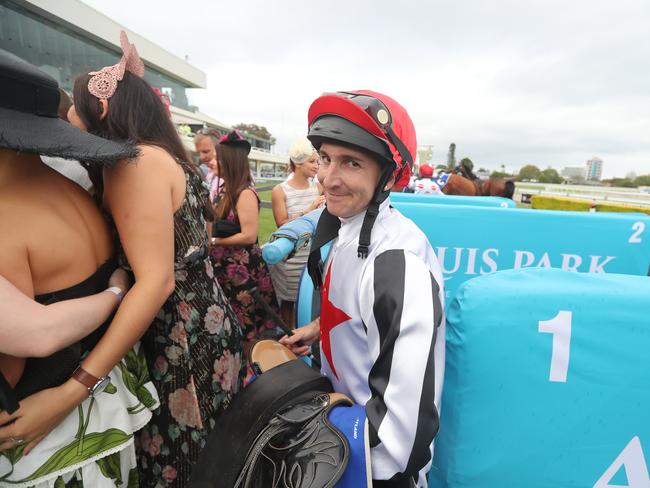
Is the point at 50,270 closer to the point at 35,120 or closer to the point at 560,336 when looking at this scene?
the point at 35,120

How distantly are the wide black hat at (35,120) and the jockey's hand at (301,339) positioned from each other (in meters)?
0.88

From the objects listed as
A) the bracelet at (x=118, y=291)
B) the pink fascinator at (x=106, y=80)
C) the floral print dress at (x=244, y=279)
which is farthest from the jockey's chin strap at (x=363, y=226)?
the floral print dress at (x=244, y=279)

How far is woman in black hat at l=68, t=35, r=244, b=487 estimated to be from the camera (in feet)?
3.29

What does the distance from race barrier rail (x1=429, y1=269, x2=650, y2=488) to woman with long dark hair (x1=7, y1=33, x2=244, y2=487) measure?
0.81m

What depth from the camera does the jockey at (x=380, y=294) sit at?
0.81 m

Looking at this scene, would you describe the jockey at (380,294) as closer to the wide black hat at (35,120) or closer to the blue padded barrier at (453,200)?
the wide black hat at (35,120)

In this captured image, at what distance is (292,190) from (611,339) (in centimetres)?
273

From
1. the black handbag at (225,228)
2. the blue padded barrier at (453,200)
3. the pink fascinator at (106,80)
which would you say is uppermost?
the pink fascinator at (106,80)

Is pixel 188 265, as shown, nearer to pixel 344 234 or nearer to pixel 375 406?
pixel 344 234

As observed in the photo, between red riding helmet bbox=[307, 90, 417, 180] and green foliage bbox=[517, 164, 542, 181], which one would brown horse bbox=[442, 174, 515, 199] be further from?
green foliage bbox=[517, 164, 542, 181]

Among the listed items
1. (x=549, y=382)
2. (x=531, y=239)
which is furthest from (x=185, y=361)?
(x=531, y=239)

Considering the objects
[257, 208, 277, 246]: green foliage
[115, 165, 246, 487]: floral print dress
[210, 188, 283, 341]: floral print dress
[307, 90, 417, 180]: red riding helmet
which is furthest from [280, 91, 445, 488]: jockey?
[257, 208, 277, 246]: green foliage

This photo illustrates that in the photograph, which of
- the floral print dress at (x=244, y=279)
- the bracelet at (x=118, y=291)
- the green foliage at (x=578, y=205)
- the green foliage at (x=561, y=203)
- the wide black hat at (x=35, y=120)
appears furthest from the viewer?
the green foliage at (x=561, y=203)

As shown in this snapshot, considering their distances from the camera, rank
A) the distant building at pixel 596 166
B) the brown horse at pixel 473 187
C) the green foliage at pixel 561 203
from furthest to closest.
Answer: the distant building at pixel 596 166 < the green foliage at pixel 561 203 < the brown horse at pixel 473 187
